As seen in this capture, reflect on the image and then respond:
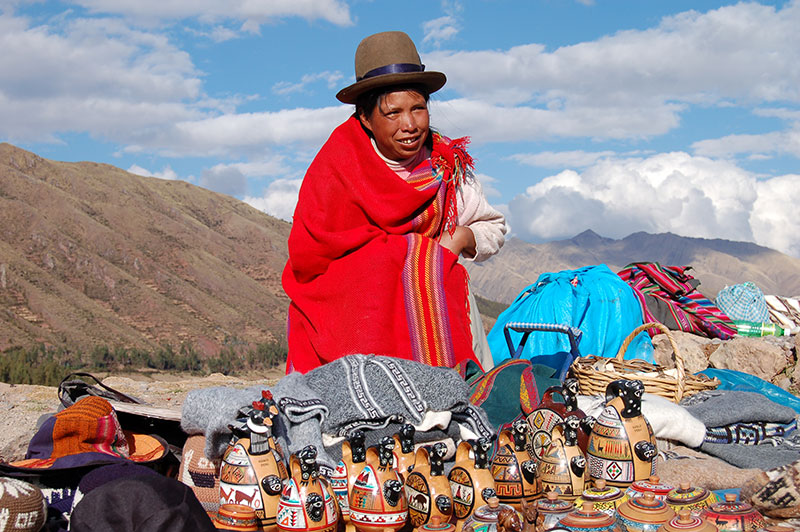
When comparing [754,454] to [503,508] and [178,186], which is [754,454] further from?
[178,186]

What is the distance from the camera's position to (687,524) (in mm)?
2023

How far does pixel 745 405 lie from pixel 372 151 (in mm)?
2387

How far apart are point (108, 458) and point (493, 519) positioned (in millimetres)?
1496

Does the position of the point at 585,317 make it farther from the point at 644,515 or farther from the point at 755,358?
the point at 644,515

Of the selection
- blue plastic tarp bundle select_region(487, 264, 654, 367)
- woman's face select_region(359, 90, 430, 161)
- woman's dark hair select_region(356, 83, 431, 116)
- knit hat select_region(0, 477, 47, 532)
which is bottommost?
knit hat select_region(0, 477, 47, 532)

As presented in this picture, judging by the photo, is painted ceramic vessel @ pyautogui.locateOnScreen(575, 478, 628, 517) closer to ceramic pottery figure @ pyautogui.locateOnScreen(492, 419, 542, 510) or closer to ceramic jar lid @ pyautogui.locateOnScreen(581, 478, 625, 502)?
ceramic jar lid @ pyautogui.locateOnScreen(581, 478, 625, 502)

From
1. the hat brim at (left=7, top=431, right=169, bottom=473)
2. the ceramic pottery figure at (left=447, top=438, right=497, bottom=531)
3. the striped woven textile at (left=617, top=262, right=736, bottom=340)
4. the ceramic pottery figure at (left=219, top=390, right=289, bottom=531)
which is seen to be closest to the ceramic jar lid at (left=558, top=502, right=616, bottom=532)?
the ceramic pottery figure at (left=447, top=438, right=497, bottom=531)

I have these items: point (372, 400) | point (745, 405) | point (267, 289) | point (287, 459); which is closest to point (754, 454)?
point (745, 405)

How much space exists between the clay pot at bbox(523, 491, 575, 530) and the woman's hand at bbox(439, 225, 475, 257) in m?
2.34

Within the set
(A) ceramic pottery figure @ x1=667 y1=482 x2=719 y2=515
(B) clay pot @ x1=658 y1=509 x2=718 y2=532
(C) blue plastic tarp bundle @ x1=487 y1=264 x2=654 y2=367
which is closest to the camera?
(B) clay pot @ x1=658 y1=509 x2=718 y2=532

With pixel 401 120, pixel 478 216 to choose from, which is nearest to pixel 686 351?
pixel 478 216

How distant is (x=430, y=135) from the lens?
4719mm

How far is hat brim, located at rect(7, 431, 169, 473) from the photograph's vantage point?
2752 millimetres

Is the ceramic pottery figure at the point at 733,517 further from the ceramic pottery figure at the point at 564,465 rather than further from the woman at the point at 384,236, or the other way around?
the woman at the point at 384,236
